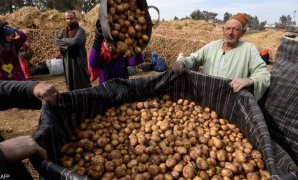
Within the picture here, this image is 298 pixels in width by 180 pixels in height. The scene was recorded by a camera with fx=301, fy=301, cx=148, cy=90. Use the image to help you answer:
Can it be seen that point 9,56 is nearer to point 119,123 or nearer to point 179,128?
point 119,123

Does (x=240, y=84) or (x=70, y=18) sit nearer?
(x=240, y=84)

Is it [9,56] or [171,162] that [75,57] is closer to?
[9,56]

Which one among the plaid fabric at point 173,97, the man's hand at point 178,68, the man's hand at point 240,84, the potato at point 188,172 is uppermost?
the man's hand at point 178,68

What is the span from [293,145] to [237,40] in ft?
3.45

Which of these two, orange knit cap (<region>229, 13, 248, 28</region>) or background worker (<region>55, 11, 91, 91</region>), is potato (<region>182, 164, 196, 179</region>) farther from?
background worker (<region>55, 11, 91, 91</region>)

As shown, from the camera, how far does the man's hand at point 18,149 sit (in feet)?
4.05

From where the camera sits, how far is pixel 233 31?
258 cm

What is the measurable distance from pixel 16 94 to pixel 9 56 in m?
2.54

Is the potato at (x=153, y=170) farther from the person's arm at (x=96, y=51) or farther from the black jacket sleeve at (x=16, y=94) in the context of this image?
the person's arm at (x=96, y=51)

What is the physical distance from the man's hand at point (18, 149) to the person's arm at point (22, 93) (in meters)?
0.39

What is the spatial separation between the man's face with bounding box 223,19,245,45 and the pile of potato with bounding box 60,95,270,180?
2.09ft

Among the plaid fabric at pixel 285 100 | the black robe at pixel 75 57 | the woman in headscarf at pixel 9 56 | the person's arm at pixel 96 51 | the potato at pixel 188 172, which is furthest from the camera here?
the black robe at pixel 75 57

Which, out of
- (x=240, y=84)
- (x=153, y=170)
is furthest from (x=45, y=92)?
(x=240, y=84)

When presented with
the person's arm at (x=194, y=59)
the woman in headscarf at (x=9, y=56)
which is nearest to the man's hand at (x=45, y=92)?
the person's arm at (x=194, y=59)
